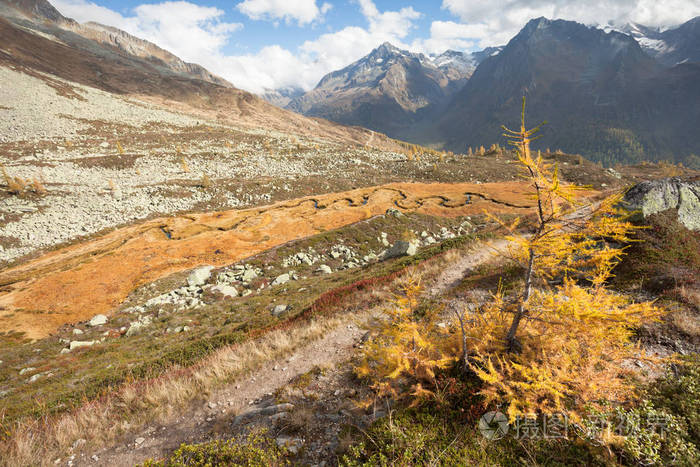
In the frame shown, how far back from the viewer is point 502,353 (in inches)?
234

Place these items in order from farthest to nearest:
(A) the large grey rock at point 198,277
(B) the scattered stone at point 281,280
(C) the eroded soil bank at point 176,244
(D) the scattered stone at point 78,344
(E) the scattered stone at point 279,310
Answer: (B) the scattered stone at point 281,280 → (A) the large grey rock at point 198,277 → (C) the eroded soil bank at point 176,244 → (E) the scattered stone at point 279,310 → (D) the scattered stone at point 78,344

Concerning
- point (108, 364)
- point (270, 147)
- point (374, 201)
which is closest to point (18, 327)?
point (108, 364)

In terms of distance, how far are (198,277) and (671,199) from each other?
28.4 meters

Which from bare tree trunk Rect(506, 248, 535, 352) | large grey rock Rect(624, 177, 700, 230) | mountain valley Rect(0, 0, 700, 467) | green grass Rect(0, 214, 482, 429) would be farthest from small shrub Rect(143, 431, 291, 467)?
large grey rock Rect(624, 177, 700, 230)

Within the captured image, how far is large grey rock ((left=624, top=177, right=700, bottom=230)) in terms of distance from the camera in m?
11.5

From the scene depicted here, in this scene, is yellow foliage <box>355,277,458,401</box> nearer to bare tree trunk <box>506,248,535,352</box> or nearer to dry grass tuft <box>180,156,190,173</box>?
bare tree trunk <box>506,248,535,352</box>

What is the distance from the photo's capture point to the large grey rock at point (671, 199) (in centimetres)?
1149

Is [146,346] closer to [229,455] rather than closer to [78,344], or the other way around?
[78,344]

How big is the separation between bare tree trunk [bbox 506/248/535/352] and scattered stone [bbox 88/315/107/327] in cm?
2104

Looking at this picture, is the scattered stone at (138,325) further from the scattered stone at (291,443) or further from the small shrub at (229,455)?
the scattered stone at (291,443)

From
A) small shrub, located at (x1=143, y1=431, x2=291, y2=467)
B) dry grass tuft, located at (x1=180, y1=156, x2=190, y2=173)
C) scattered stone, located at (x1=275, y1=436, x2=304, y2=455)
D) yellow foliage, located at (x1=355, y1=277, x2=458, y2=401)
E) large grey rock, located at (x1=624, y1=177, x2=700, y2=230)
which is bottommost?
scattered stone, located at (x1=275, y1=436, x2=304, y2=455)

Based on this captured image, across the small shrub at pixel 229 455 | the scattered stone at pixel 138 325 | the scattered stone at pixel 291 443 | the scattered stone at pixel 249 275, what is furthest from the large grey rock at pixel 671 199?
the scattered stone at pixel 138 325

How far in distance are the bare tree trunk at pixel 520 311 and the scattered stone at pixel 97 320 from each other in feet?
69.0

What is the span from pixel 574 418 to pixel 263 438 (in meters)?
5.87
